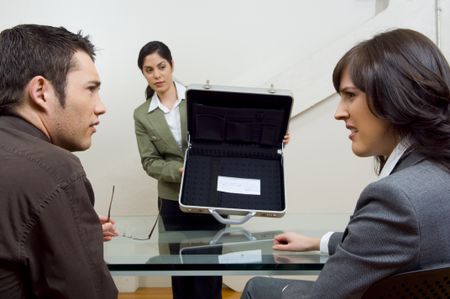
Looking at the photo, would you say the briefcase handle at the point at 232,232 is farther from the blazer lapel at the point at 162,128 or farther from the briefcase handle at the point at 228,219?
the blazer lapel at the point at 162,128

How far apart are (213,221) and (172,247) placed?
14.5 inches

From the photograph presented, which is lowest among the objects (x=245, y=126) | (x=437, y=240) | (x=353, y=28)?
(x=437, y=240)

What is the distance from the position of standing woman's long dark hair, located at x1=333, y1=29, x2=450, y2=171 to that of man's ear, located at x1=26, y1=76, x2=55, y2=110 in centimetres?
67

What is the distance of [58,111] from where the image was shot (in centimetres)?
94

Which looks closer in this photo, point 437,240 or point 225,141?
point 437,240

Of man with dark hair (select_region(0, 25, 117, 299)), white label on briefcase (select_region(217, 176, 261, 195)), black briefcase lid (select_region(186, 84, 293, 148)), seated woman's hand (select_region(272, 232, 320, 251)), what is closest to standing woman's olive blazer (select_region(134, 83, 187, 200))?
black briefcase lid (select_region(186, 84, 293, 148))

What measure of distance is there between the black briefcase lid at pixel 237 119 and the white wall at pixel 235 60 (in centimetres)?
98

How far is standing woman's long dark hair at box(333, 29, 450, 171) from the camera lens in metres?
0.88

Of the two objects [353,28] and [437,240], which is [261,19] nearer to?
[353,28]

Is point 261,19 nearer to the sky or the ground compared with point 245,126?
nearer to the sky

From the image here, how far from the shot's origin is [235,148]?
184 cm

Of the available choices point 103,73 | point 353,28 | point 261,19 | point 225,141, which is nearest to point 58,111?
point 225,141

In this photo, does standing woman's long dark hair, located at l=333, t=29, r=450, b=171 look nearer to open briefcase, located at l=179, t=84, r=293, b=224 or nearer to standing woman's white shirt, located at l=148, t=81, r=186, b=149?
open briefcase, located at l=179, t=84, r=293, b=224

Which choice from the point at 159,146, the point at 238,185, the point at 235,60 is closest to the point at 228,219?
the point at 238,185
